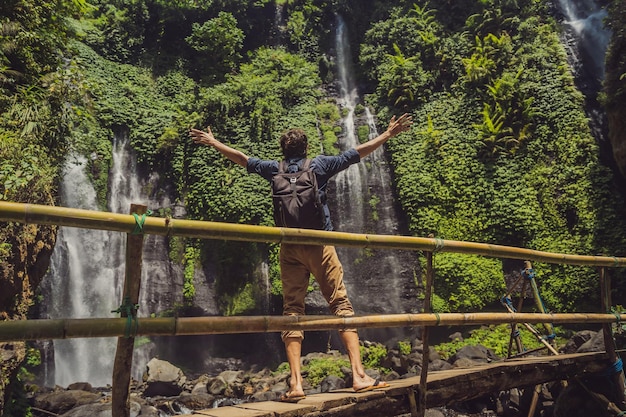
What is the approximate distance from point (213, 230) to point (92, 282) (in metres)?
11.1

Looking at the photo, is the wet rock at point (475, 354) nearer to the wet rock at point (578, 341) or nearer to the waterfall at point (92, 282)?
the wet rock at point (578, 341)

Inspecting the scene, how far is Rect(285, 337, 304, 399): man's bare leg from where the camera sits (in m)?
3.08

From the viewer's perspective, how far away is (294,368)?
3.23 meters

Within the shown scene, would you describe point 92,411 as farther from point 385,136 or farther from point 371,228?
point 371,228

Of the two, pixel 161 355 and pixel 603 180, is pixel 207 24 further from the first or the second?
pixel 603 180

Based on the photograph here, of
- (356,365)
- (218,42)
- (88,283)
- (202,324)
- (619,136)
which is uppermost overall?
(218,42)

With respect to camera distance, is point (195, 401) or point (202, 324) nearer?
point (202, 324)

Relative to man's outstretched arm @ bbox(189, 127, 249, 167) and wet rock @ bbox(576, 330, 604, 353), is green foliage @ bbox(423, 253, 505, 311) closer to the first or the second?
wet rock @ bbox(576, 330, 604, 353)

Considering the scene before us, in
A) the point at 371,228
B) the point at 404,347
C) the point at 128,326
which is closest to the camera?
the point at 128,326

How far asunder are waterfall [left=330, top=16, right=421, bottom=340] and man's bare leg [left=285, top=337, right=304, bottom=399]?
8.73m

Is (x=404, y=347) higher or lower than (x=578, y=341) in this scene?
lower

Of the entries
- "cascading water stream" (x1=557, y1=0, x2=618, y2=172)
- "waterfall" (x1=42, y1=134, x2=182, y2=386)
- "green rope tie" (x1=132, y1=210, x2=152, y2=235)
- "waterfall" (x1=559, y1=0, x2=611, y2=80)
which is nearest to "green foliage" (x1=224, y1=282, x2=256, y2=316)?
"waterfall" (x1=42, y1=134, x2=182, y2=386)

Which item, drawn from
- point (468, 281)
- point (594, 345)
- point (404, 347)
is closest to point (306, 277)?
point (594, 345)

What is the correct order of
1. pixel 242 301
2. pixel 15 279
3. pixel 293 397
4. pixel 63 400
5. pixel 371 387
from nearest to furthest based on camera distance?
pixel 293 397
pixel 371 387
pixel 15 279
pixel 63 400
pixel 242 301
